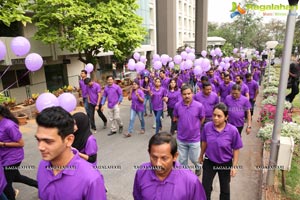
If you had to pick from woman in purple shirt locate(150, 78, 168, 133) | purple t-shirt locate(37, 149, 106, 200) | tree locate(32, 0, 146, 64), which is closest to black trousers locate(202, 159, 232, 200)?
purple t-shirt locate(37, 149, 106, 200)

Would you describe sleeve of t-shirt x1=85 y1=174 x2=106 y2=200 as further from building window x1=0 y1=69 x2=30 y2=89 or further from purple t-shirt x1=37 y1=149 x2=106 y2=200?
building window x1=0 y1=69 x2=30 y2=89

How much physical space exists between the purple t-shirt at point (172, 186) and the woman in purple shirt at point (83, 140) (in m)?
1.19

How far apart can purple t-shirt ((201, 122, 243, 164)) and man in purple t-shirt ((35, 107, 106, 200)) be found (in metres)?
1.93

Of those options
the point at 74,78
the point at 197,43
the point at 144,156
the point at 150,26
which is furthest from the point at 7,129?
the point at 150,26

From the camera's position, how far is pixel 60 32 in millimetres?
11672

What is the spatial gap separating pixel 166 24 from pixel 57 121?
1661 centimetres

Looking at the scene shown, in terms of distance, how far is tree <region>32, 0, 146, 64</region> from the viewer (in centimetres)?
1062

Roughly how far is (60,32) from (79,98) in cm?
324

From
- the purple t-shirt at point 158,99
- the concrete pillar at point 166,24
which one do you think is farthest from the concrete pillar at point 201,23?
the purple t-shirt at point 158,99

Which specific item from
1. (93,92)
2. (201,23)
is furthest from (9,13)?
(201,23)

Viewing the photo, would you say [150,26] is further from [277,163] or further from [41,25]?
[277,163]

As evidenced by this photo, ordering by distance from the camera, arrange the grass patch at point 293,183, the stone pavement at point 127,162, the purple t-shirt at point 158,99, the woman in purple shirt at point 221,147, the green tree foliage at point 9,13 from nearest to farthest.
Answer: the woman in purple shirt at point 221,147 → the grass patch at point 293,183 → the stone pavement at point 127,162 → the green tree foliage at point 9,13 → the purple t-shirt at point 158,99

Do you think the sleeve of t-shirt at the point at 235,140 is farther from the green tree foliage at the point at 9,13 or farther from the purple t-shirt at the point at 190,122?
the green tree foliage at the point at 9,13

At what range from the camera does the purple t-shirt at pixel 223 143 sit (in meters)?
3.28
